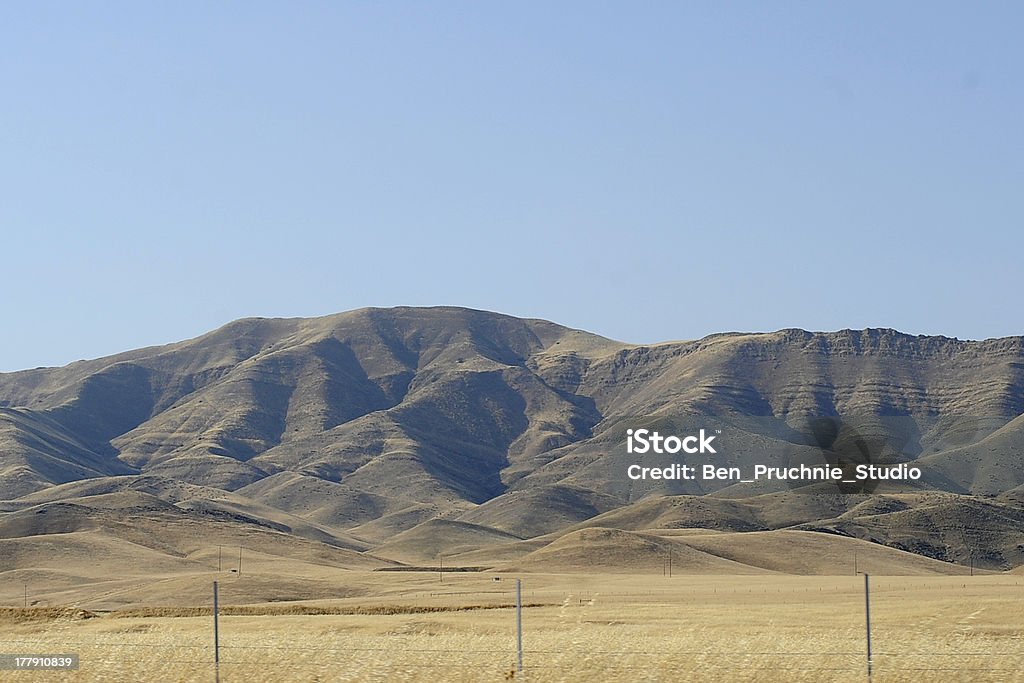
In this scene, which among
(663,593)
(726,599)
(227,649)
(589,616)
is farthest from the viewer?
(663,593)

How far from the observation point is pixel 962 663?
20.5m

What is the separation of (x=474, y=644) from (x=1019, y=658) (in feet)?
38.7

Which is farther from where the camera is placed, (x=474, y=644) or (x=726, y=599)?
(x=726, y=599)

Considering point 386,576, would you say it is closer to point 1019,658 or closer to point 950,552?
point 950,552

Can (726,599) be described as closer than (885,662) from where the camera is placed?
No

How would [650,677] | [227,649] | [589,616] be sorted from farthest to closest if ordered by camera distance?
1. [589,616]
2. [227,649]
3. [650,677]

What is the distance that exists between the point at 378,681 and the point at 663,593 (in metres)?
88.5

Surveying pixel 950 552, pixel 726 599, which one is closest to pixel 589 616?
pixel 726 599


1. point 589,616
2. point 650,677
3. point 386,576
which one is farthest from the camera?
point 386,576

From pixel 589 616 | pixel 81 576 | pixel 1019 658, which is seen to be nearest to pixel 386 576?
pixel 81 576

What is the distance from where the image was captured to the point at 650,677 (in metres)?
19.7

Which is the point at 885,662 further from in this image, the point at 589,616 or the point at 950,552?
the point at 950,552

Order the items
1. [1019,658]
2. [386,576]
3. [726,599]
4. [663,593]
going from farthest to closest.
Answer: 1. [386,576]
2. [663,593]
3. [726,599]
4. [1019,658]

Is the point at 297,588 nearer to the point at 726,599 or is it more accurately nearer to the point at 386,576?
the point at 386,576
